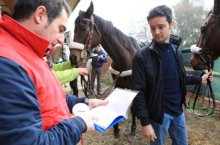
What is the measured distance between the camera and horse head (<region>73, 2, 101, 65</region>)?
3.83 meters

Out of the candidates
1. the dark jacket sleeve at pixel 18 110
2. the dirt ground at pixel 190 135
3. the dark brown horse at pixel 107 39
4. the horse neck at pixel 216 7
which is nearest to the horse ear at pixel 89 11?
the dark brown horse at pixel 107 39

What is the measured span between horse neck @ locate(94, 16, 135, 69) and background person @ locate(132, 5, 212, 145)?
168cm

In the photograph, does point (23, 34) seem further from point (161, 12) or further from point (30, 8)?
point (161, 12)

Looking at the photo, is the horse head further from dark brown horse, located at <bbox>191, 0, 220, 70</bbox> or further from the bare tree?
the bare tree

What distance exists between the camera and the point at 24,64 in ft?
3.05

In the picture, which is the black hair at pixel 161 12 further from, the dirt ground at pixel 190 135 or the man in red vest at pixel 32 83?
the dirt ground at pixel 190 135

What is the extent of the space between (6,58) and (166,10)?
160 cm

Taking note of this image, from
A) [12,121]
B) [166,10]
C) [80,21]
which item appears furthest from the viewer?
[80,21]

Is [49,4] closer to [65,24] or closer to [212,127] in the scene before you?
[65,24]

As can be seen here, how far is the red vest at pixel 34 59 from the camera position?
94 cm

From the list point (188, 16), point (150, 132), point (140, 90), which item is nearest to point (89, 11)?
point (140, 90)

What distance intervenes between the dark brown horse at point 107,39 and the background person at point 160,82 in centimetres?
168

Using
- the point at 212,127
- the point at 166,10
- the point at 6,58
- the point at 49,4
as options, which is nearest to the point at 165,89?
the point at 166,10

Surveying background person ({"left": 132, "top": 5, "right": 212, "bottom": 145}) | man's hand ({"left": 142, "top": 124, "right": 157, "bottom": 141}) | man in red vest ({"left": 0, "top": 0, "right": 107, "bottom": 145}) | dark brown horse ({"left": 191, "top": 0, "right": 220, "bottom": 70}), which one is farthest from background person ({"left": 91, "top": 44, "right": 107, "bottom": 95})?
man in red vest ({"left": 0, "top": 0, "right": 107, "bottom": 145})
